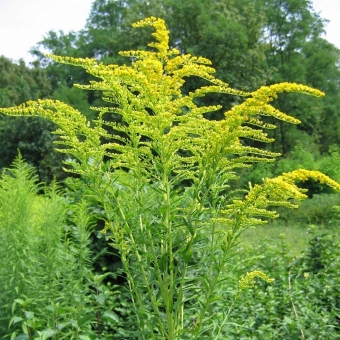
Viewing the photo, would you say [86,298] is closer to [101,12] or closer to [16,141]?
[16,141]

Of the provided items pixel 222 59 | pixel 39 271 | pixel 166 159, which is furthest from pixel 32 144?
pixel 166 159

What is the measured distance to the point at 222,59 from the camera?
2245 centimetres

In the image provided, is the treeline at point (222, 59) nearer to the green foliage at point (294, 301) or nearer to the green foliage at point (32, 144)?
the green foliage at point (32, 144)

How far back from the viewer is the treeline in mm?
22125

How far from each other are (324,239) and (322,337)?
2.18m

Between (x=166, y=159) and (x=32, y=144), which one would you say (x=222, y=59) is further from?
(x=166, y=159)

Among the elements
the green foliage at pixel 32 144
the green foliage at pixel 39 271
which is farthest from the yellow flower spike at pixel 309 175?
the green foliage at pixel 32 144

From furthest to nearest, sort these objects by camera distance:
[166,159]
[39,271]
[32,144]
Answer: [32,144] < [39,271] < [166,159]

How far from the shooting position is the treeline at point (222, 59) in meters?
22.1

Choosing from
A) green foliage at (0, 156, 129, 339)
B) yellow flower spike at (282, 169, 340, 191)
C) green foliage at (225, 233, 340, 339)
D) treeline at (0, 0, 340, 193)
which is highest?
treeline at (0, 0, 340, 193)

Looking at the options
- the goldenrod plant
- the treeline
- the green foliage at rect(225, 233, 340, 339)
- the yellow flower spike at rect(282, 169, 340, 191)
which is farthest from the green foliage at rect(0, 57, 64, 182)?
the yellow flower spike at rect(282, 169, 340, 191)

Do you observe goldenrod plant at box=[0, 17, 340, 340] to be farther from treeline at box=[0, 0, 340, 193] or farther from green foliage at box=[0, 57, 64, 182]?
green foliage at box=[0, 57, 64, 182]

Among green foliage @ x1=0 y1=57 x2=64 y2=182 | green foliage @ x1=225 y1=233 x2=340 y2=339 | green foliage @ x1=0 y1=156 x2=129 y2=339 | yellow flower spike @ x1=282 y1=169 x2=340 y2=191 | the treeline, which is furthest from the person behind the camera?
the treeline

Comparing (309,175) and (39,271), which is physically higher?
(309,175)
